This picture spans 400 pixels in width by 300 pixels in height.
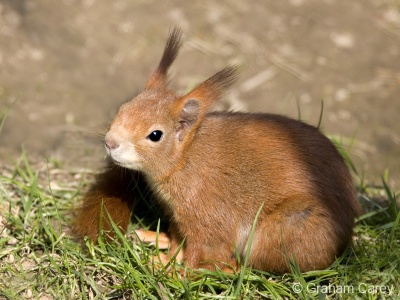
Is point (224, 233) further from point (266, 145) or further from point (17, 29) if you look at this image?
point (17, 29)

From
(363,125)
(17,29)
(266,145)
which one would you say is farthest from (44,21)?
(266,145)

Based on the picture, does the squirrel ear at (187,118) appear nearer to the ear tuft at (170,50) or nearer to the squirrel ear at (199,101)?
the squirrel ear at (199,101)

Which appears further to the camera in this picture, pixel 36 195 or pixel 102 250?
pixel 36 195

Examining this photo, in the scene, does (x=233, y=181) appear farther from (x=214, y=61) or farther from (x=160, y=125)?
(x=214, y=61)

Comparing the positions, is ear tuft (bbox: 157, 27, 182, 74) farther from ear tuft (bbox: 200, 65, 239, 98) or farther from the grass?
the grass


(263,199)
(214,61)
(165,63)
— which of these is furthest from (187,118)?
(214,61)
